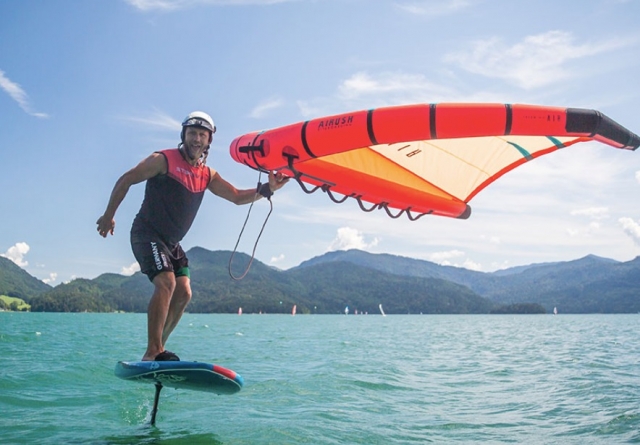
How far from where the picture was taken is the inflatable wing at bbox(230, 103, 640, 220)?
5086 millimetres

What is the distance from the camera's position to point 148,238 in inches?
238

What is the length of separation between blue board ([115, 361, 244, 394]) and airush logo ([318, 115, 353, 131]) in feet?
9.05

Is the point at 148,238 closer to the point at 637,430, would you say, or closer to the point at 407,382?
the point at 637,430

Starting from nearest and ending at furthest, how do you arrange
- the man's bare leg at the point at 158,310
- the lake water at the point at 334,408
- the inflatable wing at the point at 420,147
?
the inflatable wing at the point at 420,147 < the man's bare leg at the point at 158,310 < the lake water at the point at 334,408

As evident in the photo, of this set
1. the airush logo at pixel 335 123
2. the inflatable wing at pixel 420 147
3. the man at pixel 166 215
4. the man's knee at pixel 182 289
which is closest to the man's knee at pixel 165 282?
the man at pixel 166 215

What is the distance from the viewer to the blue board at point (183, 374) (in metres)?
5.69

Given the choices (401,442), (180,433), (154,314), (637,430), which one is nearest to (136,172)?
(154,314)

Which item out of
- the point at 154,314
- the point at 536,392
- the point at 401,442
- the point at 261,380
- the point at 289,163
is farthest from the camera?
the point at 261,380

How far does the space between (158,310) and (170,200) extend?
116cm

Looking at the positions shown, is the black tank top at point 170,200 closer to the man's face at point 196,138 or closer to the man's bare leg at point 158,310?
the man's face at point 196,138

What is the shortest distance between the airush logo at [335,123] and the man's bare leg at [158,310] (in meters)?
2.27

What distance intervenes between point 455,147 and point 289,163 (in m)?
2.29

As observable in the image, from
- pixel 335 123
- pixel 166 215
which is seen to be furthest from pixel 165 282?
pixel 335 123

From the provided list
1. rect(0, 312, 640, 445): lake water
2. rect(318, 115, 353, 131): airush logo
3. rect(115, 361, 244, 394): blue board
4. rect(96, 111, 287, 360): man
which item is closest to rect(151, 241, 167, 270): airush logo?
rect(96, 111, 287, 360): man
